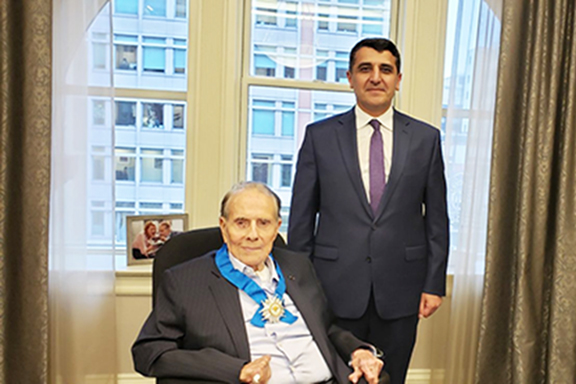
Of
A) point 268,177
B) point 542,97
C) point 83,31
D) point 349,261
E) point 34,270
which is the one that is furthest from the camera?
point 268,177

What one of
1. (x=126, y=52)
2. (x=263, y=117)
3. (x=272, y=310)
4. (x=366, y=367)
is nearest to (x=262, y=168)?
(x=263, y=117)

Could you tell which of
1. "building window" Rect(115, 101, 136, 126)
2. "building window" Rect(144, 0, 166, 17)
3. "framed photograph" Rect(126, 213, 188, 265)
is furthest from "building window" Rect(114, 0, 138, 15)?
"framed photograph" Rect(126, 213, 188, 265)

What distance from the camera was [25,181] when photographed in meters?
2.18

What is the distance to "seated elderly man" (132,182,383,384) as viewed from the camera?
155cm

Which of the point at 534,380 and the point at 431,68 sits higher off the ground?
the point at 431,68

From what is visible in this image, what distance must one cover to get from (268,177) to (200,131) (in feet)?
1.42

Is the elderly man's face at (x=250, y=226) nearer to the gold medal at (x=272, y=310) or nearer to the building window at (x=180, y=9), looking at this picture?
the gold medal at (x=272, y=310)

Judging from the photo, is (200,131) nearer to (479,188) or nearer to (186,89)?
(186,89)

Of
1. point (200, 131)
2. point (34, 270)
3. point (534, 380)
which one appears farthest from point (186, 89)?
point (534, 380)

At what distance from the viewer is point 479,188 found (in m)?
2.65

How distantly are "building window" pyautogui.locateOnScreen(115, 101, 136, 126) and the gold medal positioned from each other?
1.44m

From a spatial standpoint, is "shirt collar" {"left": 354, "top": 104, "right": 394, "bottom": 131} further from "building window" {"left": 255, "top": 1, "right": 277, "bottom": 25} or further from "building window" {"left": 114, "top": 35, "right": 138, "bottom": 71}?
"building window" {"left": 114, "top": 35, "right": 138, "bottom": 71}

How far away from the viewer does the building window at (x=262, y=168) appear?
290 cm

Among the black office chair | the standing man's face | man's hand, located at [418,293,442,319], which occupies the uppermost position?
the standing man's face
